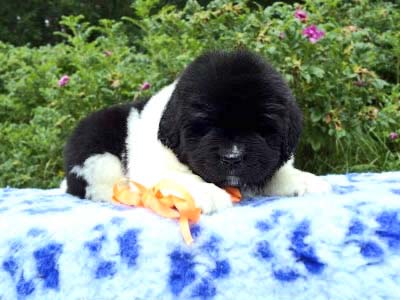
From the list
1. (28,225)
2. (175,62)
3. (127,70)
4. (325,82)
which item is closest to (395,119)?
(325,82)

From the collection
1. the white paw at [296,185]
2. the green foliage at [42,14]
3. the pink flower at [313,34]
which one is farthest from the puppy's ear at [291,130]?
the green foliage at [42,14]

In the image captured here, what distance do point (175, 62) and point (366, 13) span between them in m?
3.14

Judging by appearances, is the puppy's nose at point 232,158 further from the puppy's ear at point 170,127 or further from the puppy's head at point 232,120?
the puppy's ear at point 170,127

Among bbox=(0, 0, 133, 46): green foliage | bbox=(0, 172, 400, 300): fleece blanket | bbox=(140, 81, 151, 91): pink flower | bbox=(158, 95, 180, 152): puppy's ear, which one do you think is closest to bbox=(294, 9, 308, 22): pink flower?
bbox=(140, 81, 151, 91): pink flower

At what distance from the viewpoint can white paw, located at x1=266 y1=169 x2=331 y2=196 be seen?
9.93 ft

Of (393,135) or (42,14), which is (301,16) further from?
(42,14)

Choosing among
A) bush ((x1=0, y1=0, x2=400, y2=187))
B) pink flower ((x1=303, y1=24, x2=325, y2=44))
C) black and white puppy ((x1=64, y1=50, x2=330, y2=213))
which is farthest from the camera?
bush ((x1=0, y1=0, x2=400, y2=187))

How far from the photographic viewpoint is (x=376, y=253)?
→ 89.7 inches

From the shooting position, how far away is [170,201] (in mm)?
2490

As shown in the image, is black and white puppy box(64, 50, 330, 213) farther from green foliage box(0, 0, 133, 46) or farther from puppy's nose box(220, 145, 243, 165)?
green foliage box(0, 0, 133, 46)

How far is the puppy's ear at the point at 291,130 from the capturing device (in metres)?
2.85

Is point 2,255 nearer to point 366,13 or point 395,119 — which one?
point 395,119

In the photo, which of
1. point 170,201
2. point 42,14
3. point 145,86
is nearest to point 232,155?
point 170,201

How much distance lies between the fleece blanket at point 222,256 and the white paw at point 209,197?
0.09 meters
